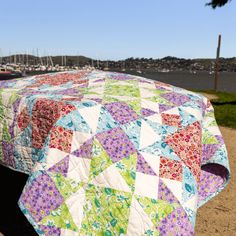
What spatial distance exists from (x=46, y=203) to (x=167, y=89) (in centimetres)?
221

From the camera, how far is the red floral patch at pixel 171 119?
402 cm

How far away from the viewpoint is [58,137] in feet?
11.8

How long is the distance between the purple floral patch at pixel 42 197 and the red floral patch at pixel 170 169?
996 mm

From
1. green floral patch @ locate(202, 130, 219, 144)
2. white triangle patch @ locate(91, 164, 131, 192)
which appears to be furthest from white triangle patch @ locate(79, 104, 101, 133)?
green floral patch @ locate(202, 130, 219, 144)

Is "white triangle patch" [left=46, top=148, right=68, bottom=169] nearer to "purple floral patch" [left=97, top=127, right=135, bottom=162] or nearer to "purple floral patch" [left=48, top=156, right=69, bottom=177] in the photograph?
"purple floral patch" [left=48, top=156, right=69, bottom=177]

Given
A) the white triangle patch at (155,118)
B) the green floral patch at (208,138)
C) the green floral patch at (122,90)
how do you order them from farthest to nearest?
the green floral patch at (208,138), the green floral patch at (122,90), the white triangle patch at (155,118)

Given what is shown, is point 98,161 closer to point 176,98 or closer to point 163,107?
point 163,107

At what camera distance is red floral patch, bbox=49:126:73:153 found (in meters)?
3.57

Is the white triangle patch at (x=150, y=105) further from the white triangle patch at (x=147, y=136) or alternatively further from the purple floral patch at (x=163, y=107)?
the white triangle patch at (x=147, y=136)

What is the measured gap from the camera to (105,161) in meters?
3.50

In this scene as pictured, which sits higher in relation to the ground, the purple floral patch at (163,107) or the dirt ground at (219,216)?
the purple floral patch at (163,107)

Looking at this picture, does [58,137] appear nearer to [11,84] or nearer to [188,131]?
[188,131]

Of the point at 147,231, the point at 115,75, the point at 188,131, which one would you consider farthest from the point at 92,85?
the point at 147,231

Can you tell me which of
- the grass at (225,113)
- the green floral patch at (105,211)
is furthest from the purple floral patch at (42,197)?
the grass at (225,113)
